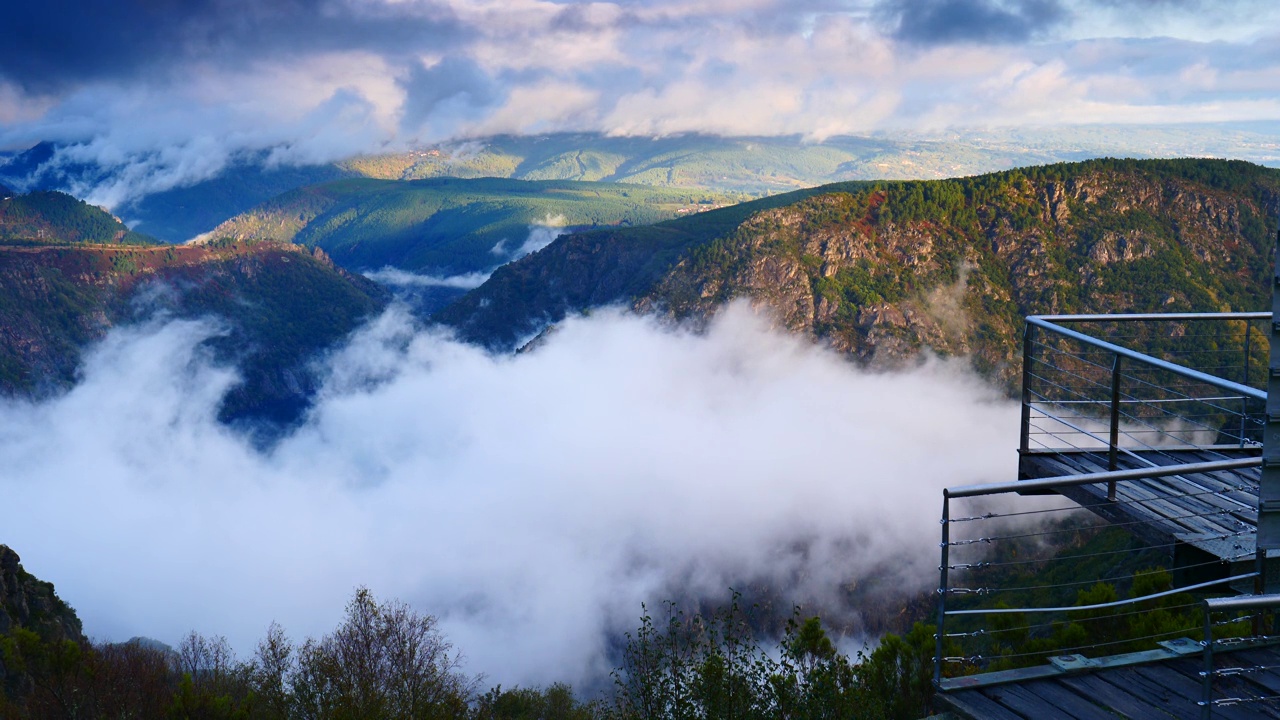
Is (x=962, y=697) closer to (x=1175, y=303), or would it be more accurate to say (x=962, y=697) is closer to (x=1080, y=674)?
(x=1080, y=674)

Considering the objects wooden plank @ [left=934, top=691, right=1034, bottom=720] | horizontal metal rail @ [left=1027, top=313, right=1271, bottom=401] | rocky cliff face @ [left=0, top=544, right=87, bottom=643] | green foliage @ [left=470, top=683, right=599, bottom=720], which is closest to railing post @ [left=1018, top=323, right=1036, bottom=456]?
horizontal metal rail @ [left=1027, top=313, right=1271, bottom=401]

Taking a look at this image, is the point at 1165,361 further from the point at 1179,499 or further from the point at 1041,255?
the point at 1041,255

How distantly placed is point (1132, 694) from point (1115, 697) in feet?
0.62

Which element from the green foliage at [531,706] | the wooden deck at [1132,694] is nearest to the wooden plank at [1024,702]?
the wooden deck at [1132,694]

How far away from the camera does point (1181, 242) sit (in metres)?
171

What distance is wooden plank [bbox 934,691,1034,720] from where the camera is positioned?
23.9 feet

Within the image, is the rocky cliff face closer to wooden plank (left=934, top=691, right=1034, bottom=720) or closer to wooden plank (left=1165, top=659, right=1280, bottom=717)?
wooden plank (left=934, top=691, right=1034, bottom=720)

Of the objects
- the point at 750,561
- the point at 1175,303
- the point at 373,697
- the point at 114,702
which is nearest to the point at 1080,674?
the point at 373,697

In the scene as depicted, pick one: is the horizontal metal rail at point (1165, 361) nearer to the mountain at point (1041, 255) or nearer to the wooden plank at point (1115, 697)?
the wooden plank at point (1115, 697)

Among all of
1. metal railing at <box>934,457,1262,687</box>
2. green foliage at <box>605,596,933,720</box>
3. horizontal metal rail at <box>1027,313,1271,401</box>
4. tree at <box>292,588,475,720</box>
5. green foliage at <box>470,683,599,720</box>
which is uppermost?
horizontal metal rail at <box>1027,313,1271,401</box>

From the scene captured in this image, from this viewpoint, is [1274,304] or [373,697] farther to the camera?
[373,697]

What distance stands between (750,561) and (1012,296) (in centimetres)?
7542

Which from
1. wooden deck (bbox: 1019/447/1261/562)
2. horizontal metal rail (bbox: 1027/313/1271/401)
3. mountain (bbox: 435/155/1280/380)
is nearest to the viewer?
horizontal metal rail (bbox: 1027/313/1271/401)

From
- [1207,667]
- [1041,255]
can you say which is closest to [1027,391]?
[1207,667]
